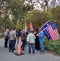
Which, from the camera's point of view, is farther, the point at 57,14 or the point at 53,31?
the point at 57,14

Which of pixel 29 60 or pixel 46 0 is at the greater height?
pixel 46 0

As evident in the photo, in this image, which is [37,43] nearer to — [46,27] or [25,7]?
[46,27]

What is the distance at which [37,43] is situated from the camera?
22.9 meters

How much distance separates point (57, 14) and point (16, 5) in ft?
22.0

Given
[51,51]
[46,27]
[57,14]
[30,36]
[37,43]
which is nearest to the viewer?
[30,36]

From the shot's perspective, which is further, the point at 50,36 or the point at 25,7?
the point at 25,7

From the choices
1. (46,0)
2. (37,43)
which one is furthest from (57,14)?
(37,43)

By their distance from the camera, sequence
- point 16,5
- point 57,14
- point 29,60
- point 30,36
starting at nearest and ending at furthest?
point 29,60
point 30,36
point 57,14
point 16,5

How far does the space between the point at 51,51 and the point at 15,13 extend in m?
19.8

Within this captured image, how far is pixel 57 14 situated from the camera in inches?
1361

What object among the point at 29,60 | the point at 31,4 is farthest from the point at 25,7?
the point at 29,60

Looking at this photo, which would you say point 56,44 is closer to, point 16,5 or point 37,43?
point 37,43

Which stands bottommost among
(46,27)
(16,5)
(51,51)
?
(51,51)

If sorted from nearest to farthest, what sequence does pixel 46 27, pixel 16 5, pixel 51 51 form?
pixel 51 51 < pixel 46 27 < pixel 16 5
